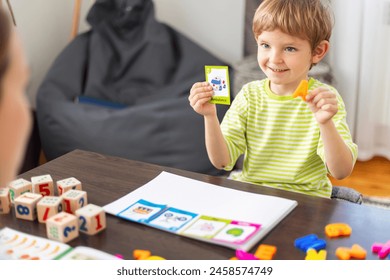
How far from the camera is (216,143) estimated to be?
4.40 ft

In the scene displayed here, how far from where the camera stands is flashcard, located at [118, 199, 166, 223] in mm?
1033

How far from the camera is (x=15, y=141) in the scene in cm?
67

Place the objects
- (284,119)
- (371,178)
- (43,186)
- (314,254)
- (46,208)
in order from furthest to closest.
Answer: (371,178) → (284,119) → (43,186) → (46,208) → (314,254)

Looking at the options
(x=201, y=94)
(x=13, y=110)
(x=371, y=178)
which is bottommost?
(x=371, y=178)

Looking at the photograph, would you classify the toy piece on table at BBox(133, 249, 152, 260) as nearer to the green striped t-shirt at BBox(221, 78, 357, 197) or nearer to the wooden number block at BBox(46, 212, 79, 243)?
the wooden number block at BBox(46, 212, 79, 243)

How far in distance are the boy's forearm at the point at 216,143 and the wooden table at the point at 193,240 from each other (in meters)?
0.13

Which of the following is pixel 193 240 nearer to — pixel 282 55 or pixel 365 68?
pixel 282 55

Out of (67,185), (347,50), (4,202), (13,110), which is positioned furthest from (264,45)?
(347,50)

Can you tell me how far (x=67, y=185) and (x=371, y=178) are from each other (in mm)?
2036

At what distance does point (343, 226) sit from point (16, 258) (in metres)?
0.57

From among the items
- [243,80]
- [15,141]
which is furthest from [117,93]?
[15,141]

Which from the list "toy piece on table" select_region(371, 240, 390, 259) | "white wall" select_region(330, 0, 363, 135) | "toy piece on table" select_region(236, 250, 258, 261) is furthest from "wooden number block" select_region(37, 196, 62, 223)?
"white wall" select_region(330, 0, 363, 135)

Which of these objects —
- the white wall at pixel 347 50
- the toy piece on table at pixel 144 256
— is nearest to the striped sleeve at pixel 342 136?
the toy piece on table at pixel 144 256
